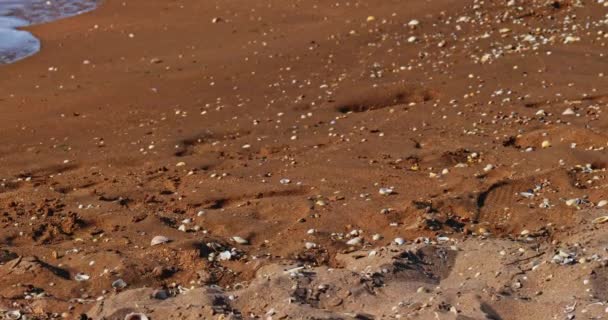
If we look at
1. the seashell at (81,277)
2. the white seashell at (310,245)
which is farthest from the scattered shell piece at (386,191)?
the seashell at (81,277)

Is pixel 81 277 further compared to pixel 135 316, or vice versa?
pixel 81 277

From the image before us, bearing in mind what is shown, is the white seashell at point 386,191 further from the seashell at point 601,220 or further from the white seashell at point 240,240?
the seashell at point 601,220

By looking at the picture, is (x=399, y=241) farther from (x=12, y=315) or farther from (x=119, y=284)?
(x=12, y=315)

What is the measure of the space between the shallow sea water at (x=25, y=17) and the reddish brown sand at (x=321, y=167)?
40cm

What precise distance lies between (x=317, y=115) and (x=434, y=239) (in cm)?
258

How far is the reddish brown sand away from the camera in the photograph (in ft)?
16.1

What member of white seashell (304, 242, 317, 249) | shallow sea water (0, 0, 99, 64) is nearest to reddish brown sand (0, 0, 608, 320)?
white seashell (304, 242, 317, 249)

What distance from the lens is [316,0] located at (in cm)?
1176

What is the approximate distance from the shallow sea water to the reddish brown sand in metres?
0.40

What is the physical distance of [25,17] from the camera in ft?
43.6

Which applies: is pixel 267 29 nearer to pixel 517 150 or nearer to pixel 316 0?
pixel 316 0

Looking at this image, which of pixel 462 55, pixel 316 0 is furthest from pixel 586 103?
pixel 316 0

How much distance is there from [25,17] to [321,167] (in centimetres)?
798

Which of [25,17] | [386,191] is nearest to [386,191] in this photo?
[386,191]
